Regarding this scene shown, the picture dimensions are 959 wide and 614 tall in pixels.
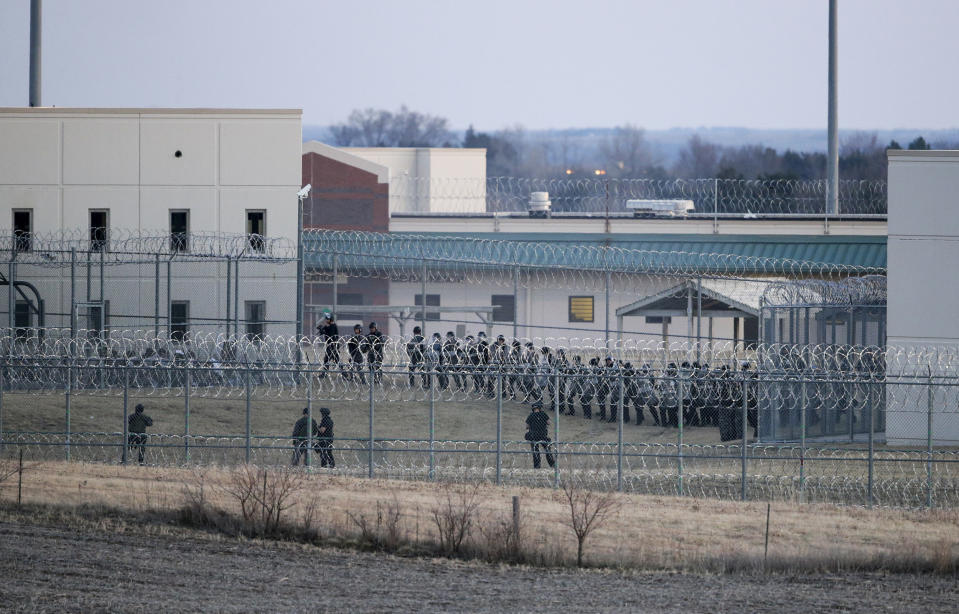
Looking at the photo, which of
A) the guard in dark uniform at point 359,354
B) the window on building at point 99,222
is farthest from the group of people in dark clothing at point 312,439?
the window on building at point 99,222

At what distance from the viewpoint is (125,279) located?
→ 86.1 ft

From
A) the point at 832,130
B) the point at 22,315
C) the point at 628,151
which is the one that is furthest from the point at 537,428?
the point at 628,151

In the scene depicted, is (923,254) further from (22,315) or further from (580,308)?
(22,315)

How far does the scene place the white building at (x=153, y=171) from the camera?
89.1 ft

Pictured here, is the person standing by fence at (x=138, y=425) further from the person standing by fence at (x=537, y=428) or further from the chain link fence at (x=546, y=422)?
the person standing by fence at (x=537, y=428)

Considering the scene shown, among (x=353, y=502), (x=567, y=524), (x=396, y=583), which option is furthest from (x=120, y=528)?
(x=567, y=524)

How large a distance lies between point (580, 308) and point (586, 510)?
23.8 metres

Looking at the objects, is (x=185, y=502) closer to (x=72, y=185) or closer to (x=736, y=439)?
(x=736, y=439)

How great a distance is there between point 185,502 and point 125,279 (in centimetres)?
1316

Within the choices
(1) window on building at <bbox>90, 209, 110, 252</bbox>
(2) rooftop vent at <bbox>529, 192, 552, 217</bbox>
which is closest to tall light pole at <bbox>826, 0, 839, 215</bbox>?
(2) rooftop vent at <bbox>529, 192, 552, 217</bbox>

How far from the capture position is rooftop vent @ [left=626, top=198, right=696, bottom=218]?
3853 centimetres

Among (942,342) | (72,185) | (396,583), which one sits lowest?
(396,583)

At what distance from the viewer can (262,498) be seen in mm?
13383

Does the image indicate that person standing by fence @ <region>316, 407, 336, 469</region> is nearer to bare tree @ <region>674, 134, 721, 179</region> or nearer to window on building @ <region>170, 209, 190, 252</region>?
window on building @ <region>170, 209, 190, 252</region>
